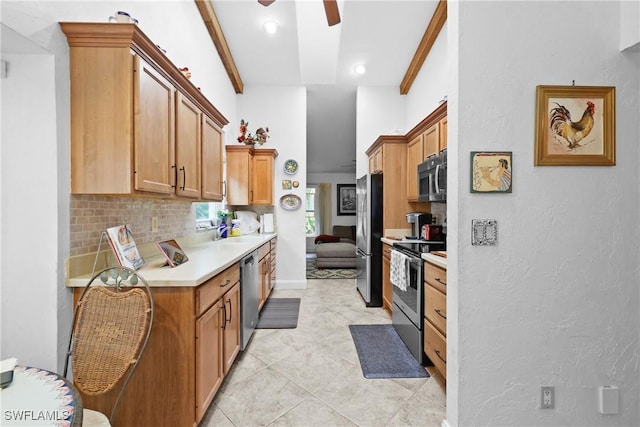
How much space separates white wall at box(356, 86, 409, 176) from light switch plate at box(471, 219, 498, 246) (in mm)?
3644

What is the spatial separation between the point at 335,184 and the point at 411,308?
7324mm

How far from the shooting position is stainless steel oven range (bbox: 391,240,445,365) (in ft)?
8.14

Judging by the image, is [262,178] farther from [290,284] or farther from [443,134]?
[443,134]

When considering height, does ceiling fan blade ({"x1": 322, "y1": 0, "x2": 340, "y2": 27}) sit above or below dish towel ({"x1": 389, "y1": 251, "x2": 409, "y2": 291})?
above

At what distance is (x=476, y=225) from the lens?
1540 millimetres

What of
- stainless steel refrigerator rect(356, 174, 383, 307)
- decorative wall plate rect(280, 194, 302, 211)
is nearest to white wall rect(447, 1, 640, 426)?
stainless steel refrigerator rect(356, 174, 383, 307)

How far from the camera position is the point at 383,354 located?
2672mm

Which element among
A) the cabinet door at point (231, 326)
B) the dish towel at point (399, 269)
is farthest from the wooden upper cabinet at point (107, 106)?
the dish towel at point (399, 269)

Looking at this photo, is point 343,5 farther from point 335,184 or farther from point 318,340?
point 335,184

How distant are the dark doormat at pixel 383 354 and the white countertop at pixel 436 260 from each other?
89 centimetres

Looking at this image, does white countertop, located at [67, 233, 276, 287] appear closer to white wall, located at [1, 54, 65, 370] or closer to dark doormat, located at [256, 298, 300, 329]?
white wall, located at [1, 54, 65, 370]

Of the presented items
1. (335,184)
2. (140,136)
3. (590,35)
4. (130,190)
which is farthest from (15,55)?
(335,184)

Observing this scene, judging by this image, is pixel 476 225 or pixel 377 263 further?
pixel 377 263

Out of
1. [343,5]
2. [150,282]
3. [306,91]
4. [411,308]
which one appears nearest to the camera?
[150,282]
